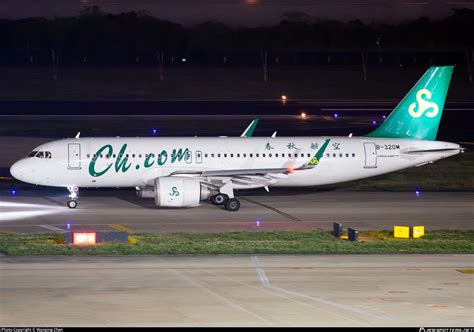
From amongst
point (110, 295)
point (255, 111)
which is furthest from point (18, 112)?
point (110, 295)

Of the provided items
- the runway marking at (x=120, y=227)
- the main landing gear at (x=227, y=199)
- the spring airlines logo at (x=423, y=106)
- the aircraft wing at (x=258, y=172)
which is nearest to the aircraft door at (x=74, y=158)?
the aircraft wing at (x=258, y=172)

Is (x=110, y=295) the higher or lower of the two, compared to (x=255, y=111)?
lower

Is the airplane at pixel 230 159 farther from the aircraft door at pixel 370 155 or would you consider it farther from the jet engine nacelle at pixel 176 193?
the jet engine nacelle at pixel 176 193

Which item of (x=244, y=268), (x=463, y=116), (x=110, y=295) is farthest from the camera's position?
(x=463, y=116)

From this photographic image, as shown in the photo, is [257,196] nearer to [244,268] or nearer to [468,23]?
[244,268]

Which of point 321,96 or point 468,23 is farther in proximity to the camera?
point 468,23

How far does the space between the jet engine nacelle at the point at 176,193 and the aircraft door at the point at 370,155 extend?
820 cm

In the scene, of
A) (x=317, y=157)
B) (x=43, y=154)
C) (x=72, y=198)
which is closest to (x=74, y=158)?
(x=43, y=154)

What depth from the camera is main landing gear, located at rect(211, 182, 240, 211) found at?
41.5 metres

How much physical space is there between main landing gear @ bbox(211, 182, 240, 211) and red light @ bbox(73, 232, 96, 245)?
984 cm

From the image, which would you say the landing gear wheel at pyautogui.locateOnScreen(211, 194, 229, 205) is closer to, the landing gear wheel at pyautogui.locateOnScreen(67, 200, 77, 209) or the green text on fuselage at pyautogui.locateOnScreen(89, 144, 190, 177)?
the green text on fuselage at pyautogui.locateOnScreen(89, 144, 190, 177)

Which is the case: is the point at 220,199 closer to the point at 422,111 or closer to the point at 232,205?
the point at 232,205

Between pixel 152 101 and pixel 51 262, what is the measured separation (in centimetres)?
6957

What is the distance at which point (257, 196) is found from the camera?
151ft
